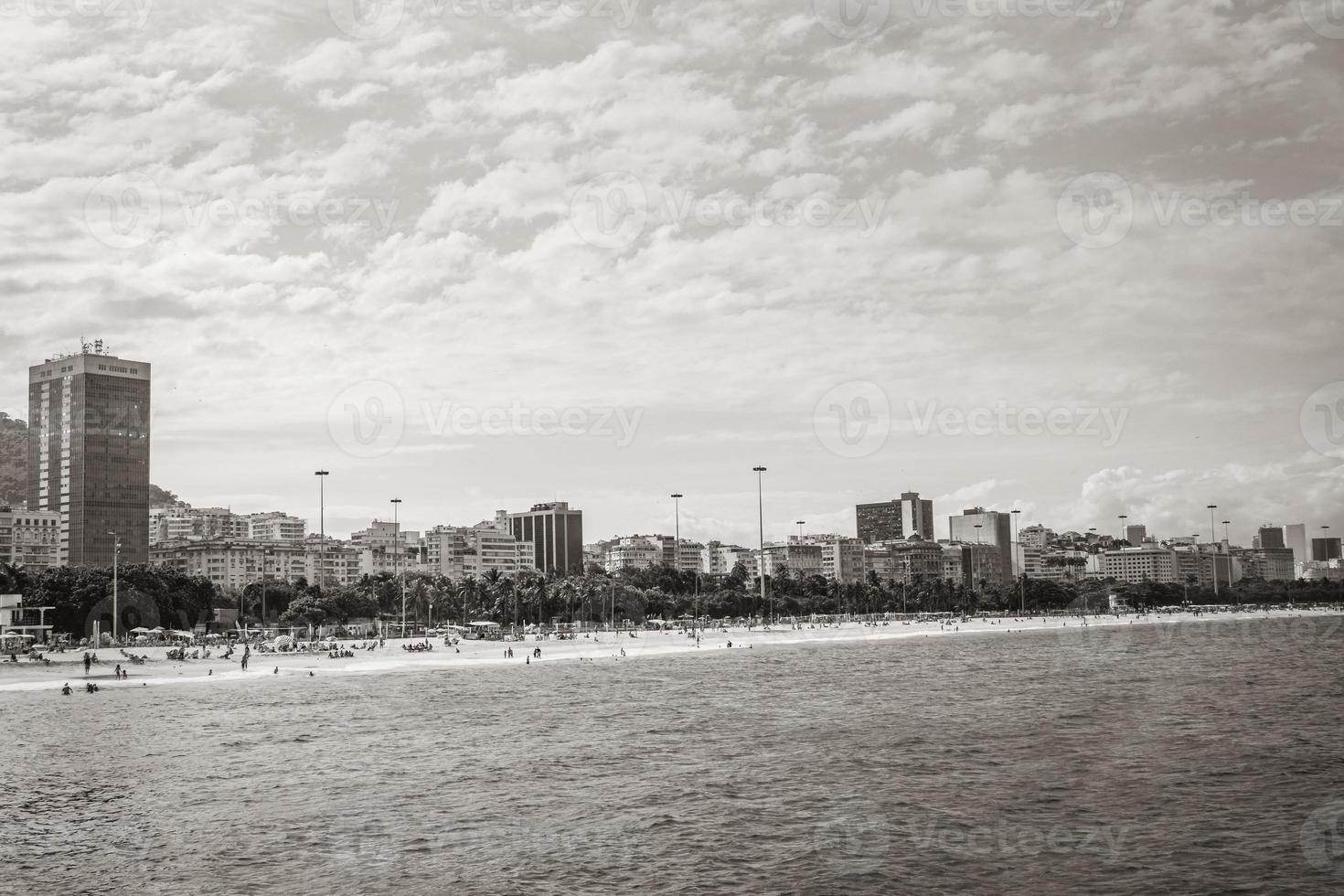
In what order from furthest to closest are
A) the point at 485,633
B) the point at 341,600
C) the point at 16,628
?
the point at 341,600 → the point at 485,633 → the point at 16,628

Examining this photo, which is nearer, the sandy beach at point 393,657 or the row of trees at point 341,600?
the sandy beach at point 393,657

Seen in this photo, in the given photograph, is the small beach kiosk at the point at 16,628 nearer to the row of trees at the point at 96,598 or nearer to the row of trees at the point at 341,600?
the row of trees at the point at 341,600

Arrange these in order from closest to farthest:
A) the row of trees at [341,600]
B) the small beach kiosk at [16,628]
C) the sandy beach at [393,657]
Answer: the sandy beach at [393,657] < the small beach kiosk at [16,628] < the row of trees at [341,600]

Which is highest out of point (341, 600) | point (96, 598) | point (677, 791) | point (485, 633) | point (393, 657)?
point (96, 598)

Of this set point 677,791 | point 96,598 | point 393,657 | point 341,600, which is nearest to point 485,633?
point 393,657

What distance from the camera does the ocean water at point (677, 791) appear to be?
93.6 ft

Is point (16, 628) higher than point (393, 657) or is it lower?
higher

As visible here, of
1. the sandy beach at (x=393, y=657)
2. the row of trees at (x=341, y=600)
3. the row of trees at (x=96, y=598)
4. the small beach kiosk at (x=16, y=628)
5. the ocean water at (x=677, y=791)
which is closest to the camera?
the ocean water at (x=677, y=791)

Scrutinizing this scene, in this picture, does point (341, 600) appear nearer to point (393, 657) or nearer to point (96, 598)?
point (96, 598)

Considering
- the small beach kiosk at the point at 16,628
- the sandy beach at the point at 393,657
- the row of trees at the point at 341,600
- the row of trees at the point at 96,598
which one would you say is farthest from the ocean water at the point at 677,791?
the row of trees at the point at 341,600

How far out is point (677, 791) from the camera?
127ft

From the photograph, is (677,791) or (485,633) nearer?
(677,791)

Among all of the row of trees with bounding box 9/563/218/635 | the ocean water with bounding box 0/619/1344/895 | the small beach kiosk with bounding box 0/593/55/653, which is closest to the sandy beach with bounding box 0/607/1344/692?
the small beach kiosk with bounding box 0/593/55/653

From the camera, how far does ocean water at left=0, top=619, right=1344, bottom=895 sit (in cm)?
2852
